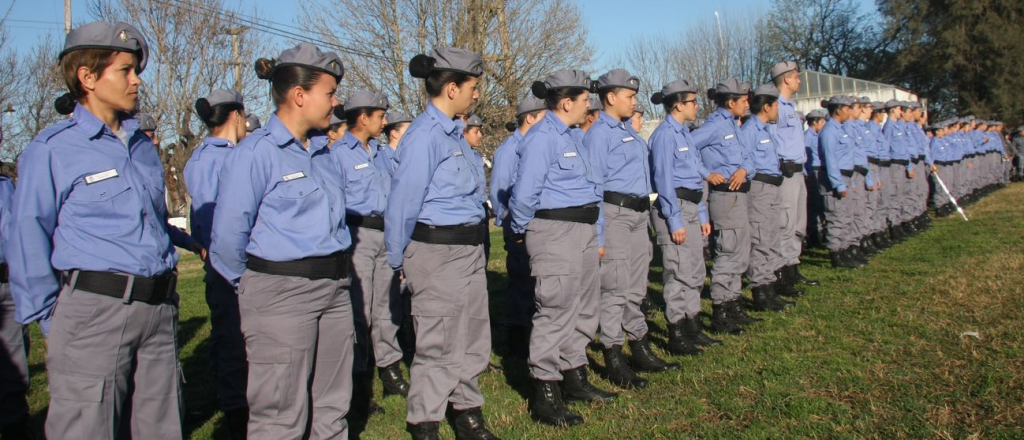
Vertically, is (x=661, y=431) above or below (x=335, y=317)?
below

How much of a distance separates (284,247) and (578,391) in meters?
2.68

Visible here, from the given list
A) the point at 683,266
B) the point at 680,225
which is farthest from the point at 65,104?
the point at 683,266

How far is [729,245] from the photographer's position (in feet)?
25.2

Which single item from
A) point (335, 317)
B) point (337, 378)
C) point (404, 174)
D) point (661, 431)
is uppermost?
point (404, 174)

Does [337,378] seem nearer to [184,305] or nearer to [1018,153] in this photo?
[184,305]

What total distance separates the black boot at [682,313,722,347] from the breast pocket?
4.88 m

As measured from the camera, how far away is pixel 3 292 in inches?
201

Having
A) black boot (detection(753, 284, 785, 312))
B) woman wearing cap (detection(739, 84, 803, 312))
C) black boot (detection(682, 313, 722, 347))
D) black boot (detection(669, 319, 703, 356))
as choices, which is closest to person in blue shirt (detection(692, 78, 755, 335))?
woman wearing cap (detection(739, 84, 803, 312))

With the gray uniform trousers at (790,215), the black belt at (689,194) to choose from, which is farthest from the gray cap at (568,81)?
the gray uniform trousers at (790,215)

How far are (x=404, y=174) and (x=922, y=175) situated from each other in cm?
1390

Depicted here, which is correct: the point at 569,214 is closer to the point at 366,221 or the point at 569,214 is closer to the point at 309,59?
the point at 366,221

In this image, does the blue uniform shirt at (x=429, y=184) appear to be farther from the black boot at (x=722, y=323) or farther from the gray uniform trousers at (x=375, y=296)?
the black boot at (x=722, y=323)

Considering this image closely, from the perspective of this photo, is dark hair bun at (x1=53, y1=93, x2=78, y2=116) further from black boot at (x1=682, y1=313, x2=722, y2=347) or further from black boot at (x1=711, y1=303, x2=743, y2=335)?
black boot at (x1=711, y1=303, x2=743, y2=335)

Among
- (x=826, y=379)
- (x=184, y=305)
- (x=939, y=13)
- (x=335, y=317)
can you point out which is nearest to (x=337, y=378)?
(x=335, y=317)
